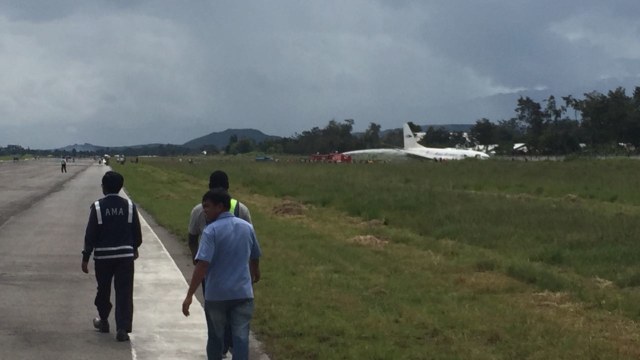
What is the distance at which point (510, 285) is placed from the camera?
42.1ft

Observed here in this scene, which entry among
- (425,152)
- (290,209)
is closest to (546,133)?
(425,152)

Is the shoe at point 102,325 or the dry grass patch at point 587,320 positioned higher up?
the shoe at point 102,325

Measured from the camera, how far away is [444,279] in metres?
13.3

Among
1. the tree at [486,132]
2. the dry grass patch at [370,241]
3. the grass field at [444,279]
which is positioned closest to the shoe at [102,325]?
the grass field at [444,279]

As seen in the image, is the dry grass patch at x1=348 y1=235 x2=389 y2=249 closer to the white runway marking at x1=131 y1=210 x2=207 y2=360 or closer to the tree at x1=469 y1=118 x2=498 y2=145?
the white runway marking at x1=131 y1=210 x2=207 y2=360

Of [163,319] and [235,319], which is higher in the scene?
[235,319]

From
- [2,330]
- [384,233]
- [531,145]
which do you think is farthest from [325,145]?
[2,330]

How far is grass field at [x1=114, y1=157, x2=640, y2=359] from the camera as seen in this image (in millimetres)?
8656

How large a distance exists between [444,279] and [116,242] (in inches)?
243

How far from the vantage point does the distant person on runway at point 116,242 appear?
8.55 m

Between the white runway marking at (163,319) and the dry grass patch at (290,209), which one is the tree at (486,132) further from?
the white runway marking at (163,319)

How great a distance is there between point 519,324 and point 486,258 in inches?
243

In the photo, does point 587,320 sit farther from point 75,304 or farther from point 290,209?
point 290,209

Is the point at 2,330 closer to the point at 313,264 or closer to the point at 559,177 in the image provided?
the point at 313,264
